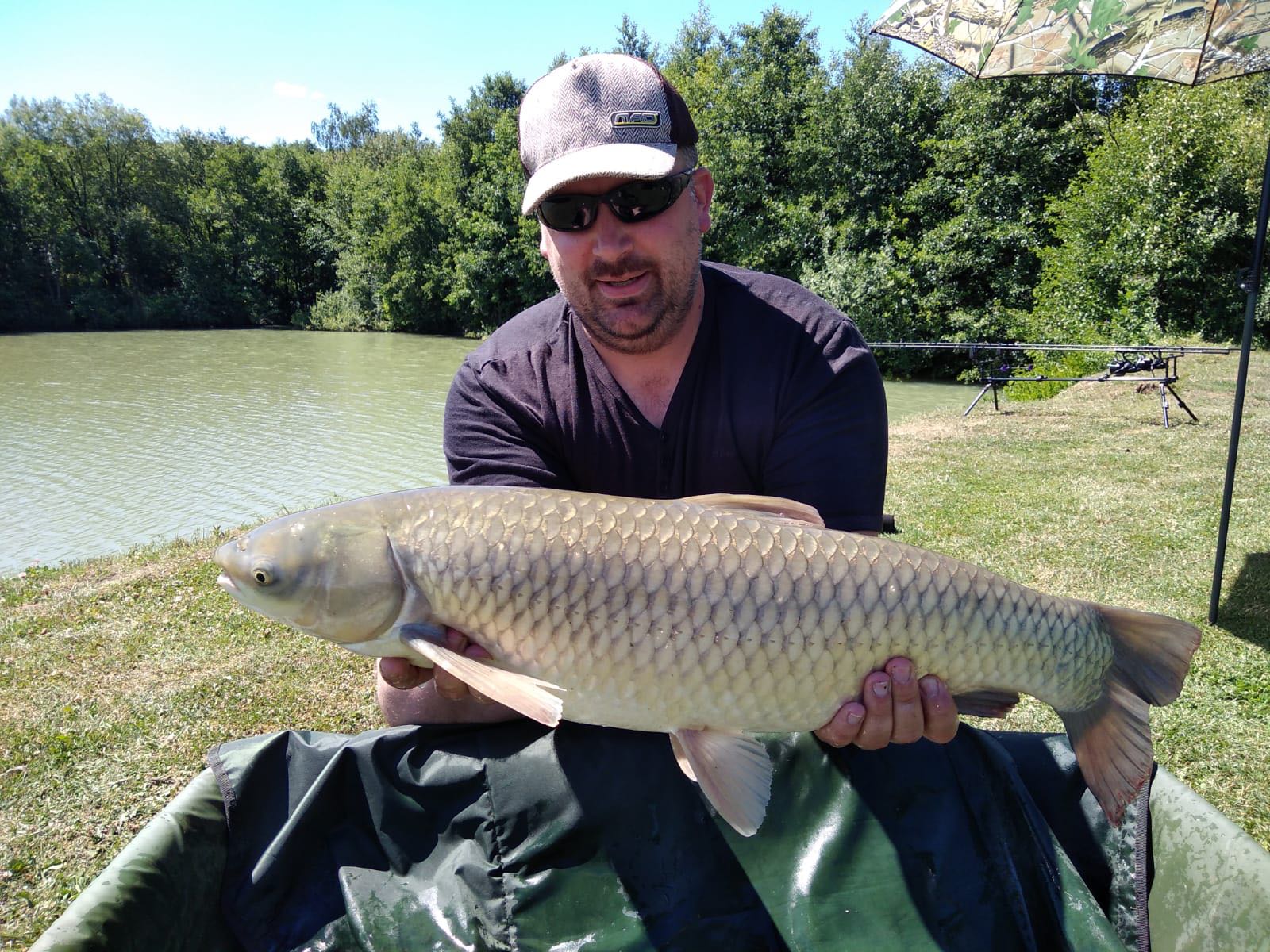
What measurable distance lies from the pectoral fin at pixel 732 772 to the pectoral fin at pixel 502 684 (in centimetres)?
23

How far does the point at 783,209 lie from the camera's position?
1873 centimetres

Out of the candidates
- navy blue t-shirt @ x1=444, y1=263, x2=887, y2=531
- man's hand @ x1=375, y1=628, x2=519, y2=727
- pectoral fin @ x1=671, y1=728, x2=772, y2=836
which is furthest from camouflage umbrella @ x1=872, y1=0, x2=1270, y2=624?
man's hand @ x1=375, y1=628, x2=519, y2=727

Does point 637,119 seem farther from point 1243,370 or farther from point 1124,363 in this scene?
point 1124,363

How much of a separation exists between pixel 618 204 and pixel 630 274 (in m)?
0.14

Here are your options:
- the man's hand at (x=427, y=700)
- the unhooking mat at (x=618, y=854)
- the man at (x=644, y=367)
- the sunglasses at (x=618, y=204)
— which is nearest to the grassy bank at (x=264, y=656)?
the unhooking mat at (x=618, y=854)

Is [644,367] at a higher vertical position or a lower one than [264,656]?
higher

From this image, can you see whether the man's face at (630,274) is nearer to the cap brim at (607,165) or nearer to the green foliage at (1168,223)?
the cap brim at (607,165)

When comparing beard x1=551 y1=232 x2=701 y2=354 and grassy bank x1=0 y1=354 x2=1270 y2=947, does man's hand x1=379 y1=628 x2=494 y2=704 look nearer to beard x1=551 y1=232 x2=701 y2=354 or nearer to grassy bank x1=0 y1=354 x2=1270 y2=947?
beard x1=551 y1=232 x2=701 y2=354

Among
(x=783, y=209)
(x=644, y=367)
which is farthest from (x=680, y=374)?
(x=783, y=209)

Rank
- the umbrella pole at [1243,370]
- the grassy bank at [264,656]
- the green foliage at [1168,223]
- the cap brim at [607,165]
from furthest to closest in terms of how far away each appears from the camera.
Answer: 1. the green foliage at [1168,223]
2. the umbrella pole at [1243,370]
3. the grassy bank at [264,656]
4. the cap brim at [607,165]

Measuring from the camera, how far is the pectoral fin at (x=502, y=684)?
120 centimetres

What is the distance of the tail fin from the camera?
52.3 inches

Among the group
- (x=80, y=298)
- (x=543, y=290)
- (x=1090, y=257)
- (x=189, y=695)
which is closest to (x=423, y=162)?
(x=543, y=290)

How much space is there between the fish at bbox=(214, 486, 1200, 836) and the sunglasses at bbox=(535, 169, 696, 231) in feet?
2.16
